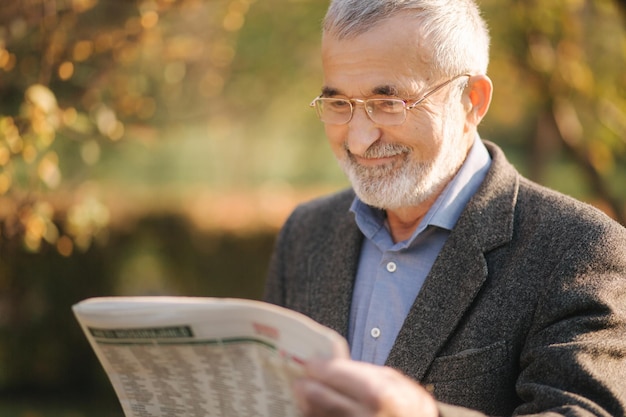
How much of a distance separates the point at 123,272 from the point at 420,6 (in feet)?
14.3

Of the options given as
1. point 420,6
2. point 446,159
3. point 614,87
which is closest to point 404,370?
point 446,159

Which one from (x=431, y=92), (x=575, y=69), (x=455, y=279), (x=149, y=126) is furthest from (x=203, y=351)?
(x=575, y=69)

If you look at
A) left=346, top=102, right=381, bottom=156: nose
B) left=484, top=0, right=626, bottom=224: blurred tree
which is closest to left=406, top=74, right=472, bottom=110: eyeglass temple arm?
left=346, top=102, right=381, bottom=156: nose

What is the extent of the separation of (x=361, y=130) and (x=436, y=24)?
37 cm

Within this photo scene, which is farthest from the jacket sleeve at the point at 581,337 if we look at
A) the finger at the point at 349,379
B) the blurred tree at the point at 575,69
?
the blurred tree at the point at 575,69

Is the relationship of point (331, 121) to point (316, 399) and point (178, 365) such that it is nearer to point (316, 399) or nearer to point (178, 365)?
point (178, 365)

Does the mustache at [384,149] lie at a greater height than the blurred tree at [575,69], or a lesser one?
greater

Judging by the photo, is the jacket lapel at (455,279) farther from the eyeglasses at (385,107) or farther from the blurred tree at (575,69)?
the blurred tree at (575,69)

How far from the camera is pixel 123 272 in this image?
6004 mm

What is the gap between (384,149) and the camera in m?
2.25

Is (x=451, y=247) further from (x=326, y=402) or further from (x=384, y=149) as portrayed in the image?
(x=326, y=402)

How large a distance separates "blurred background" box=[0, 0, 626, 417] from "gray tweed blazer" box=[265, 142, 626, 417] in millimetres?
1864

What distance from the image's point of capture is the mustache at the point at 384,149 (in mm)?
2242

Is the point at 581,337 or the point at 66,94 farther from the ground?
the point at 66,94
